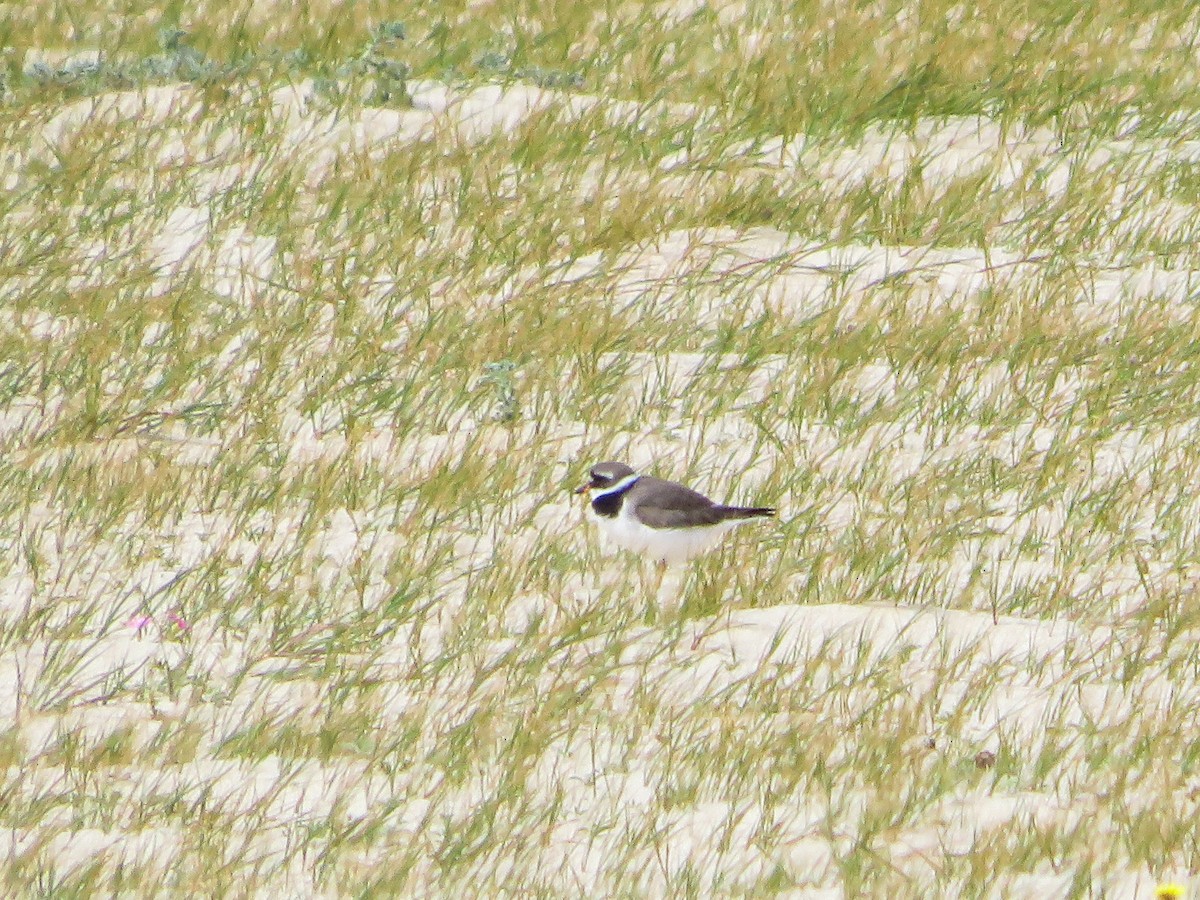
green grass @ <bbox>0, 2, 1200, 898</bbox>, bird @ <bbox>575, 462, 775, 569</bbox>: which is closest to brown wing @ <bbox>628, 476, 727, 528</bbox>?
bird @ <bbox>575, 462, 775, 569</bbox>

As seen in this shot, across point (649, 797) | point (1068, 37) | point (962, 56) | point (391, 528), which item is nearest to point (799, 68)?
point (962, 56)

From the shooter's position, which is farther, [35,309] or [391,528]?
[35,309]

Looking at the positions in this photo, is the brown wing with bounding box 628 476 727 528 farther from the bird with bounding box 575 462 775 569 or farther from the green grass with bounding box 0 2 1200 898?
the green grass with bounding box 0 2 1200 898

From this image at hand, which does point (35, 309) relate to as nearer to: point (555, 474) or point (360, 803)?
point (555, 474)

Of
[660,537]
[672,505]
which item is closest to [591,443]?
[672,505]

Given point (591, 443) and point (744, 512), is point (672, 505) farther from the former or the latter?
point (591, 443)

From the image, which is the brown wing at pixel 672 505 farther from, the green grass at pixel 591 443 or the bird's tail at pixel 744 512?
the green grass at pixel 591 443

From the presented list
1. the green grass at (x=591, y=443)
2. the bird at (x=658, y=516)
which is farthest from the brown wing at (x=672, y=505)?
the green grass at (x=591, y=443)
